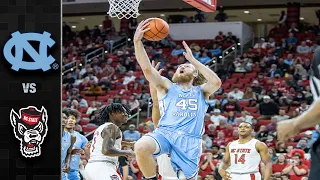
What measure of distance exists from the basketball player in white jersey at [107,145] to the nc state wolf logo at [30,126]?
85 centimetres

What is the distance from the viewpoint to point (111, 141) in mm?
8133

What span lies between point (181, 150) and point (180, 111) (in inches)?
17.9

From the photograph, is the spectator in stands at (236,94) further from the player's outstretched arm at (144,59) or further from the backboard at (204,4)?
the player's outstretched arm at (144,59)

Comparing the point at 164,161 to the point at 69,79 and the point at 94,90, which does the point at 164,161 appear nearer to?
the point at 94,90

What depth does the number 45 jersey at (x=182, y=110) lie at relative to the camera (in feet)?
26.3

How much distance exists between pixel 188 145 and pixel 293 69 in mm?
14408

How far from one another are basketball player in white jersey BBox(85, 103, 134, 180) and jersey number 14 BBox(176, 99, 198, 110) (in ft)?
2.59

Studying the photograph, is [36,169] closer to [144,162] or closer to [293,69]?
[144,162]

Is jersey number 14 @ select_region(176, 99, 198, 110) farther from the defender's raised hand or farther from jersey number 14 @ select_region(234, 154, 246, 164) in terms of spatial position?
jersey number 14 @ select_region(234, 154, 246, 164)

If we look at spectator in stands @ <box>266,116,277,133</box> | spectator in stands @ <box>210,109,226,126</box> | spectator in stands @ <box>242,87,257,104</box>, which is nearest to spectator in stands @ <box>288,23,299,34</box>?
spectator in stands @ <box>242,87,257,104</box>

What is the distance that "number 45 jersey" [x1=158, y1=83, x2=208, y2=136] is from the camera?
8023 mm

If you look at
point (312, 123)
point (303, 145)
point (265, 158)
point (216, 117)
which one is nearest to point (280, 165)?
point (303, 145)

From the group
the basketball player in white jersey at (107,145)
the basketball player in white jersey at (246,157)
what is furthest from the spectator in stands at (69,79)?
the basketball player in white jersey at (107,145)

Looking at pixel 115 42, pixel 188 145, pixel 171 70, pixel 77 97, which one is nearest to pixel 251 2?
pixel 115 42
